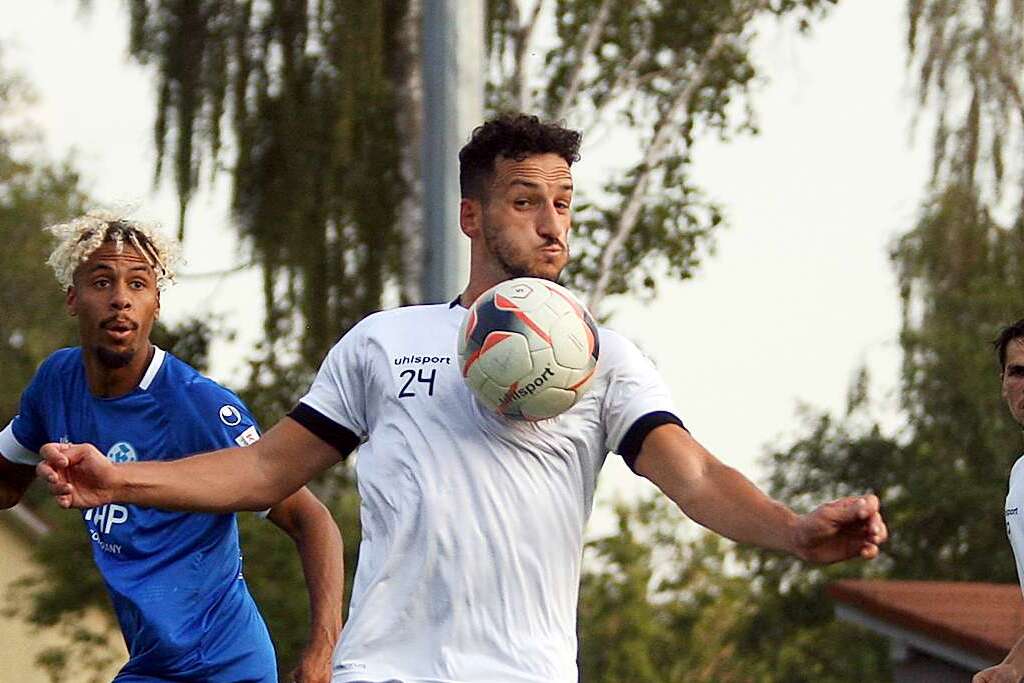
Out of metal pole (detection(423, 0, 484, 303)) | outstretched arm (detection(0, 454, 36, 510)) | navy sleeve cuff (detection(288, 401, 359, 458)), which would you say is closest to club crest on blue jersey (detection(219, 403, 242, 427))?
outstretched arm (detection(0, 454, 36, 510))

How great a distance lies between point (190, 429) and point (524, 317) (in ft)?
5.92

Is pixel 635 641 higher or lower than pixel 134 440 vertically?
lower

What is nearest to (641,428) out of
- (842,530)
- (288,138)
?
(842,530)

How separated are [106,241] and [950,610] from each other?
13.7 metres

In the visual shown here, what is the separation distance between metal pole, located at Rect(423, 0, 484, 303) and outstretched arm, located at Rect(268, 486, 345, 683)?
1.13 m

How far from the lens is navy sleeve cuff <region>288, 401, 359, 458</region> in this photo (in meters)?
5.06

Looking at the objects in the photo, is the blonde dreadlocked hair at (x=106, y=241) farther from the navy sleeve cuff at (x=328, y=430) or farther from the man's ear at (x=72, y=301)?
the navy sleeve cuff at (x=328, y=430)

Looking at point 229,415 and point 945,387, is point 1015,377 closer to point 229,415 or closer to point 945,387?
point 229,415

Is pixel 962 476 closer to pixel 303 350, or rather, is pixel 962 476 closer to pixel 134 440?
Answer: pixel 303 350

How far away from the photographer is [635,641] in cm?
2931

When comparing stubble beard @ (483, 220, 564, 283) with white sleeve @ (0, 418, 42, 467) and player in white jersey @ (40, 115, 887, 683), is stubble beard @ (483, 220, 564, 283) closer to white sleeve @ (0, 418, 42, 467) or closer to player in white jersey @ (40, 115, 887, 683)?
player in white jersey @ (40, 115, 887, 683)

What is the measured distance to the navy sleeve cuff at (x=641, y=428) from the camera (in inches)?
186

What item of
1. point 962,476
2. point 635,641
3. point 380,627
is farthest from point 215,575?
point 962,476

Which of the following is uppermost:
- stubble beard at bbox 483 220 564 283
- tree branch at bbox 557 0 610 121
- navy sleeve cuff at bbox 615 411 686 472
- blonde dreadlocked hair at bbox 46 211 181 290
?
tree branch at bbox 557 0 610 121
